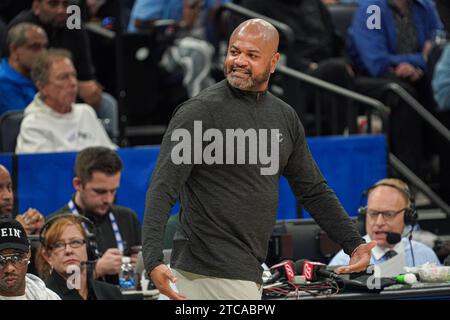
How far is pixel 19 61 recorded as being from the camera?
8.46 metres

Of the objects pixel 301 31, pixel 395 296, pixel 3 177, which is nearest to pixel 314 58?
pixel 301 31

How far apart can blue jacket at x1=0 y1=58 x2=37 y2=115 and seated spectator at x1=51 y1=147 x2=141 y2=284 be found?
1182 mm

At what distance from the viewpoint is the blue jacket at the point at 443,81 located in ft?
32.3

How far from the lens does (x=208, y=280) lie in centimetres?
493

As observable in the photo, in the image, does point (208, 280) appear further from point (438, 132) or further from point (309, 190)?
point (438, 132)

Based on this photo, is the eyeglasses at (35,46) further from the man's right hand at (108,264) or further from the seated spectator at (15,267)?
the seated spectator at (15,267)

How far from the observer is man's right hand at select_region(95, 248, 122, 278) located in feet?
22.4

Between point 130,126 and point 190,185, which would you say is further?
point 130,126

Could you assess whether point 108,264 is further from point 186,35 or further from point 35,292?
point 186,35

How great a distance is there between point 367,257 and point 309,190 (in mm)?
375

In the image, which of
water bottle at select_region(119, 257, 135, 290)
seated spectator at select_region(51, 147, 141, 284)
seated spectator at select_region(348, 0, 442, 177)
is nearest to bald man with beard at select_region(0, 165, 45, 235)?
seated spectator at select_region(51, 147, 141, 284)

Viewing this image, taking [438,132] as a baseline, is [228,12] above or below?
above

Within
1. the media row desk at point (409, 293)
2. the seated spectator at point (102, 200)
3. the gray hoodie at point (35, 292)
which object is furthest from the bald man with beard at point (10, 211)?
the media row desk at point (409, 293)

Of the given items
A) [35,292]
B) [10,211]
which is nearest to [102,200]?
[10,211]
